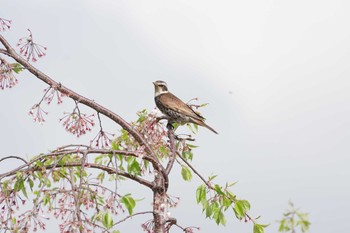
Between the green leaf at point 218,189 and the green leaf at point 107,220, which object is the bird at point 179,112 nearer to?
the green leaf at point 218,189

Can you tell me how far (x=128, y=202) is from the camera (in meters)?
6.91

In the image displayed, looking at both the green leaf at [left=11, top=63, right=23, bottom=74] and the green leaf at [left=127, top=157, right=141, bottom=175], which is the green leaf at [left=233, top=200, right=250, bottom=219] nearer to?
the green leaf at [left=127, top=157, right=141, bottom=175]

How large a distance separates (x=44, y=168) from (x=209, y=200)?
2.86 metres

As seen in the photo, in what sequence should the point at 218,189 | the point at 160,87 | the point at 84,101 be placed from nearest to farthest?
the point at 84,101 → the point at 218,189 → the point at 160,87

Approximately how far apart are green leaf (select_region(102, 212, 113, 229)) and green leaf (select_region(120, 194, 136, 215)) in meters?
0.33

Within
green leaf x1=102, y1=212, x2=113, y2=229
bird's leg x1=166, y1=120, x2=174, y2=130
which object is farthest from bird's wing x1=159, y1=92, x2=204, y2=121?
green leaf x1=102, y1=212, x2=113, y2=229

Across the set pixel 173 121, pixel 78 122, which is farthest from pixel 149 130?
pixel 78 122

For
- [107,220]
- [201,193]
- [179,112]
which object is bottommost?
[107,220]

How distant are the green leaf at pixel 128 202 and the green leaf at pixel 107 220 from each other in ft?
1.09

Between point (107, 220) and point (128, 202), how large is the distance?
418 mm

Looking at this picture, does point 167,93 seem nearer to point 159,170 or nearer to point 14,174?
point 159,170

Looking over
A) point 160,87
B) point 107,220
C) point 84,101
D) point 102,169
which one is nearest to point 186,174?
point 102,169

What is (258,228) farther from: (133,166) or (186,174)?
(133,166)

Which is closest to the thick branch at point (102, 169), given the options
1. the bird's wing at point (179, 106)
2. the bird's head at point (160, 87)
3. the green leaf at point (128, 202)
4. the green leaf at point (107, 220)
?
the green leaf at point (128, 202)
